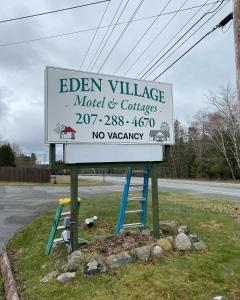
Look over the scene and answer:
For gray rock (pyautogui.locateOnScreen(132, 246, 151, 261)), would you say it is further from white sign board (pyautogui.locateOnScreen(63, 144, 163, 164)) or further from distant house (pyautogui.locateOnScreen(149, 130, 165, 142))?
distant house (pyautogui.locateOnScreen(149, 130, 165, 142))

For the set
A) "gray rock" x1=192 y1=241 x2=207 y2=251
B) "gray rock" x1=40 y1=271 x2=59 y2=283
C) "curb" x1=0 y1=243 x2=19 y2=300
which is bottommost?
"curb" x1=0 y1=243 x2=19 y2=300

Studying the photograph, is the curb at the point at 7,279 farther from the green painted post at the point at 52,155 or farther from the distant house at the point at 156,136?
the distant house at the point at 156,136

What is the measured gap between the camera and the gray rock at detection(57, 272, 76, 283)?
→ 5.47m

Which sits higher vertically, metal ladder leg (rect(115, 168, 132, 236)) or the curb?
metal ladder leg (rect(115, 168, 132, 236))

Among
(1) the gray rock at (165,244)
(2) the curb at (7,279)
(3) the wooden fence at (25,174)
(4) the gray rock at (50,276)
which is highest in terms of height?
(3) the wooden fence at (25,174)

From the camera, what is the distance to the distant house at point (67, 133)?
6.77 metres

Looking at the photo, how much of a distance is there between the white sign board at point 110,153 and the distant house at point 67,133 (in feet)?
0.46

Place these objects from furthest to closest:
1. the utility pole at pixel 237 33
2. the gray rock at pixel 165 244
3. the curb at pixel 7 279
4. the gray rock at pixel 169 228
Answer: the gray rock at pixel 169 228 < the gray rock at pixel 165 244 < the curb at pixel 7 279 < the utility pole at pixel 237 33

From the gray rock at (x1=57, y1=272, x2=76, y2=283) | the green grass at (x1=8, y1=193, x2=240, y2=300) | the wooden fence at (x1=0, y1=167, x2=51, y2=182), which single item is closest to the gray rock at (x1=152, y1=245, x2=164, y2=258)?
the green grass at (x1=8, y1=193, x2=240, y2=300)

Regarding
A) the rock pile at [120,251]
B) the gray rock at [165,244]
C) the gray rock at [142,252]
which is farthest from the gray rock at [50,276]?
the gray rock at [165,244]

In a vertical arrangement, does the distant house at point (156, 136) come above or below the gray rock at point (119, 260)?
above

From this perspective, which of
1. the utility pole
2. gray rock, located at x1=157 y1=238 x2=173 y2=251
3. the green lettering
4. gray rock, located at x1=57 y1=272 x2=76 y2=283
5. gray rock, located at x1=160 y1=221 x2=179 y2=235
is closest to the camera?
the utility pole

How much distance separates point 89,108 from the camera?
7.08 m

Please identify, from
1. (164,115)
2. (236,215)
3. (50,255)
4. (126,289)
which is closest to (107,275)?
(126,289)
